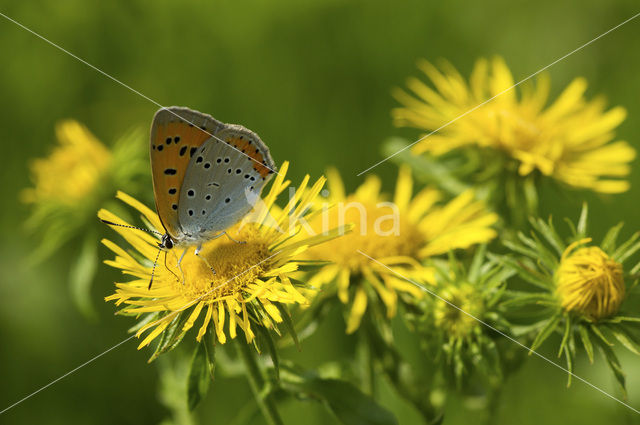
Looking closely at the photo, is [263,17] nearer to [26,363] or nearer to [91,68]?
[91,68]

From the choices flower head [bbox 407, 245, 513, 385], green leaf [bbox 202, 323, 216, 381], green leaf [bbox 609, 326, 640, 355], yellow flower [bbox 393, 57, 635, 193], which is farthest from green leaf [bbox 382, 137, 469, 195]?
green leaf [bbox 202, 323, 216, 381]

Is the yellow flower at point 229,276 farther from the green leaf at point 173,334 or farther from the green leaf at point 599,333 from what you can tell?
the green leaf at point 599,333

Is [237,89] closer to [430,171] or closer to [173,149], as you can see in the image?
[430,171]

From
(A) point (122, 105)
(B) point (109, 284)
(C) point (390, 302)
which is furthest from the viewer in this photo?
(A) point (122, 105)

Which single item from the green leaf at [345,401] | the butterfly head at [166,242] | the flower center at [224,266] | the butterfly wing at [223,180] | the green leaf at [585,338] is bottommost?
the green leaf at [345,401]

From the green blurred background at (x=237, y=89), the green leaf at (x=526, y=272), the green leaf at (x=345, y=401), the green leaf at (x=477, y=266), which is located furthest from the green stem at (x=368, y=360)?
the green blurred background at (x=237, y=89)

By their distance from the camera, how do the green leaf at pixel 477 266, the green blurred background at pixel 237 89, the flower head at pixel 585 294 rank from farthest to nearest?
the green blurred background at pixel 237 89, the green leaf at pixel 477 266, the flower head at pixel 585 294

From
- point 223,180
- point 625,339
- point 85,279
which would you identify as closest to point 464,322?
point 625,339

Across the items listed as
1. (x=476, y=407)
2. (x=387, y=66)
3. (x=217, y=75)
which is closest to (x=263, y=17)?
(x=217, y=75)
